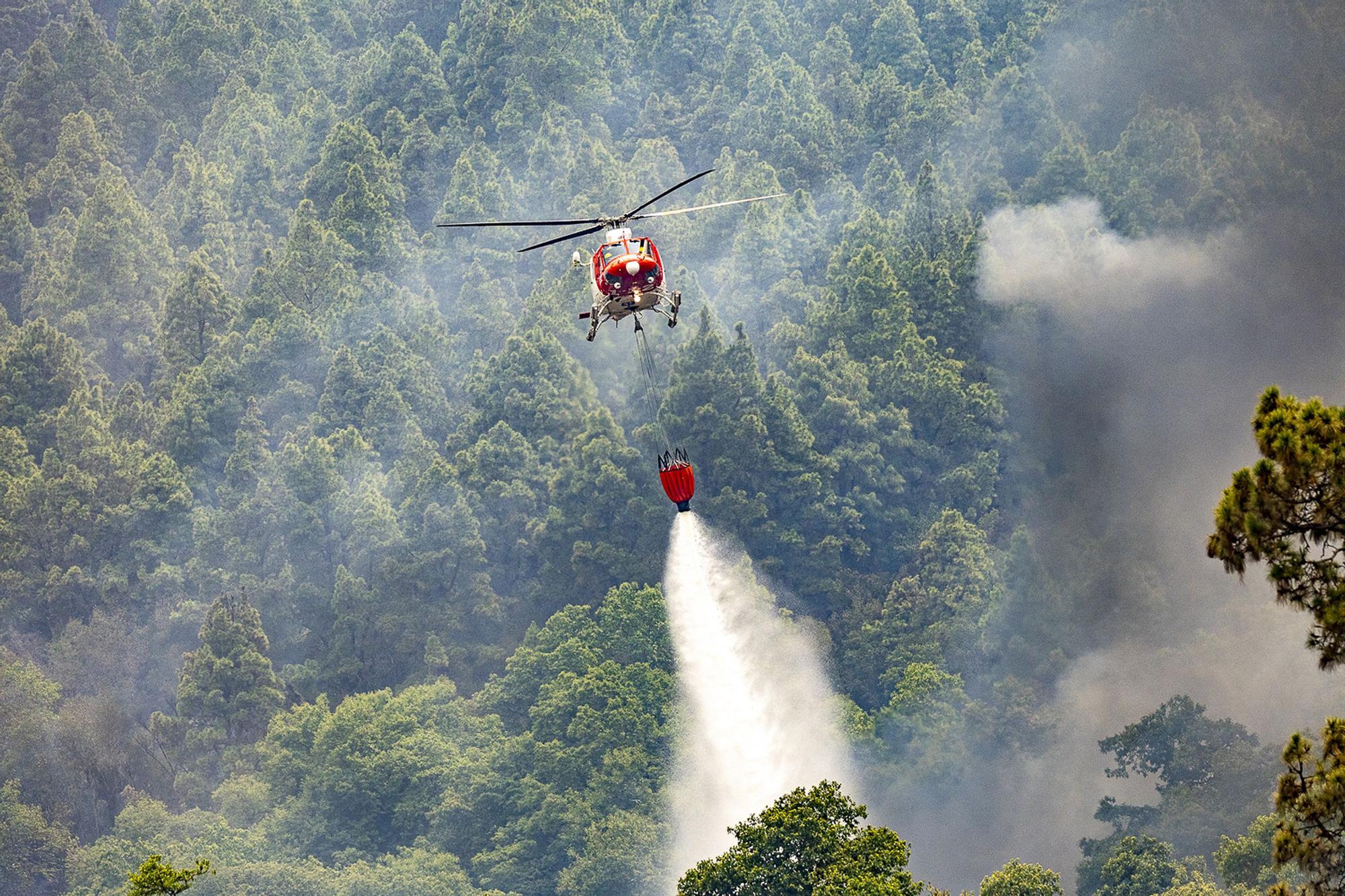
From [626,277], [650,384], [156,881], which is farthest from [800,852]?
[650,384]

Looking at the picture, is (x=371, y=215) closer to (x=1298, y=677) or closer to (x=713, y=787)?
(x=713, y=787)

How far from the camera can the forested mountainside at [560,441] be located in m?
115

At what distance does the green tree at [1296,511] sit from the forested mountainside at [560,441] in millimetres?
49550

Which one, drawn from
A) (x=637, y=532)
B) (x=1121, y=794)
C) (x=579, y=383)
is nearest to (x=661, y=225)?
(x=579, y=383)

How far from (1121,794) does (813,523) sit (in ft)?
82.1

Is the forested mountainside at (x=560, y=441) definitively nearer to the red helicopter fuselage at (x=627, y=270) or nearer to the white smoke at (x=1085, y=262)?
the white smoke at (x=1085, y=262)

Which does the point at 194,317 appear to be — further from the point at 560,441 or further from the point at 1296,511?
the point at 1296,511

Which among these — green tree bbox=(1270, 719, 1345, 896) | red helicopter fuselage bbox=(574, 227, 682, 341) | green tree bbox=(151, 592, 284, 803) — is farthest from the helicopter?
green tree bbox=(151, 592, 284, 803)

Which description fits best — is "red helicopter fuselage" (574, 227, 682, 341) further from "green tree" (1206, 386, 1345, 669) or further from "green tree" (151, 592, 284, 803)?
"green tree" (151, 592, 284, 803)

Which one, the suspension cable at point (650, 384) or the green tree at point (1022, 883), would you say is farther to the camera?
the suspension cable at point (650, 384)

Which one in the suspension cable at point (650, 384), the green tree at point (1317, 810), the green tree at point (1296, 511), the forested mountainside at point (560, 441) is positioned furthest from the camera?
the suspension cable at point (650, 384)

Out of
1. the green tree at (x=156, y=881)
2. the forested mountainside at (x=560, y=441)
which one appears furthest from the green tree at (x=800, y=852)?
the green tree at (x=156, y=881)

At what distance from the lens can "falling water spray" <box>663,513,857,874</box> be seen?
110m

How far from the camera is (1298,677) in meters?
107
